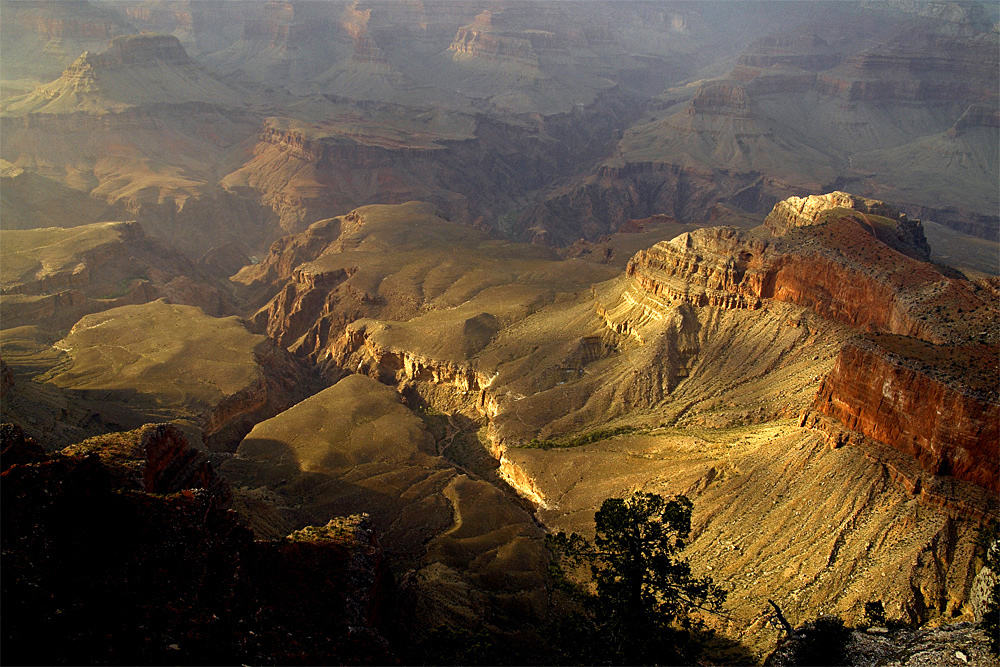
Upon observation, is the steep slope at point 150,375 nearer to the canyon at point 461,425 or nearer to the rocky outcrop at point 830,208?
the canyon at point 461,425

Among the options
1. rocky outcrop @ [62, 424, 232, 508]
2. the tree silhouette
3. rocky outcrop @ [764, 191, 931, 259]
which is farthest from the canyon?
the tree silhouette

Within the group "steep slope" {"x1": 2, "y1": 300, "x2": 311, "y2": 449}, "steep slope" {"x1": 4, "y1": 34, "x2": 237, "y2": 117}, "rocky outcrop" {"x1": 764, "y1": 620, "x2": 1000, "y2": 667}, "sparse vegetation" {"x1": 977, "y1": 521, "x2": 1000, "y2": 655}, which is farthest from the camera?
"steep slope" {"x1": 4, "y1": 34, "x2": 237, "y2": 117}

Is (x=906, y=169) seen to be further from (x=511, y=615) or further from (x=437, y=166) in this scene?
(x=511, y=615)

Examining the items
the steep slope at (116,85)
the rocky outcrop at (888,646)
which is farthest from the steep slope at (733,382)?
the steep slope at (116,85)

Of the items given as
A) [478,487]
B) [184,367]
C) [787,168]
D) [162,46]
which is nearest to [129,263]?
[184,367]

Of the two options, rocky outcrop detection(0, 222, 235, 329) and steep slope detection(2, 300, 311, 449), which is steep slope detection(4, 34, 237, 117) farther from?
steep slope detection(2, 300, 311, 449)

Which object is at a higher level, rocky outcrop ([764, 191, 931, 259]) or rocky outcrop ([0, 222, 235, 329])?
rocky outcrop ([764, 191, 931, 259])
